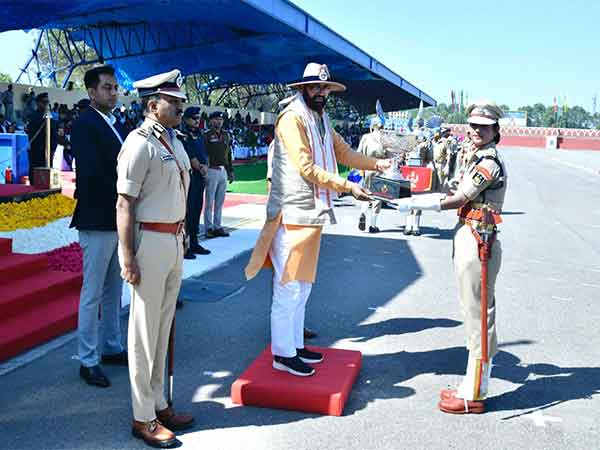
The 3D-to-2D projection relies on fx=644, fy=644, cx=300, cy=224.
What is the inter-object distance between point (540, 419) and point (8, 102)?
1463cm

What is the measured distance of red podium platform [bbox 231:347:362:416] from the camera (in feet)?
13.0

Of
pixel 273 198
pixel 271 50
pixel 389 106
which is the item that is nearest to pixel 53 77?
pixel 271 50

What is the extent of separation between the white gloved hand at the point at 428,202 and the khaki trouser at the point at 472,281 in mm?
250

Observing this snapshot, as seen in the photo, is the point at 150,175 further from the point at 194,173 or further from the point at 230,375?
the point at 194,173

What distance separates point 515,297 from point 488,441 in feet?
12.3

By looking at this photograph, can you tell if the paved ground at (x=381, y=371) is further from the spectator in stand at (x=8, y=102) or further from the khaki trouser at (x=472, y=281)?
the spectator in stand at (x=8, y=102)

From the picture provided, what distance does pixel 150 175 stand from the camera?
339 centimetres

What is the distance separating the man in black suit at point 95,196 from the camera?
4.19 metres

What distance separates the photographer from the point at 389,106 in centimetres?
5353

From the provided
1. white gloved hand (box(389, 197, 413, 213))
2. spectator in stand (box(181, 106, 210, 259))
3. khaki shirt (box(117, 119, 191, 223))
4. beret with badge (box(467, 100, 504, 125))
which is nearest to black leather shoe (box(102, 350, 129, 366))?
khaki shirt (box(117, 119, 191, 223))

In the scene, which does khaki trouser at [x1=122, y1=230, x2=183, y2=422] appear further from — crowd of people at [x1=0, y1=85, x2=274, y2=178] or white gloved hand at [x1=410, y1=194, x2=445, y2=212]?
white gloved hand at [x1=410, y1=194, x2=445, y2=212]

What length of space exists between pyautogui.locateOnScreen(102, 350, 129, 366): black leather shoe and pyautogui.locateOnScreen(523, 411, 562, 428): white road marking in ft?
9.08

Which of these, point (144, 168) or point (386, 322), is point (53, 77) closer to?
point (386, 322)

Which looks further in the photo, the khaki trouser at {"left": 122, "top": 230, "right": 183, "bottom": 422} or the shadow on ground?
the shadow on ground
